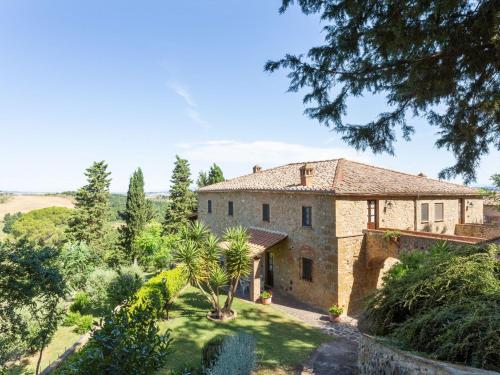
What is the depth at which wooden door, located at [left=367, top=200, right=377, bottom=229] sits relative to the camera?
1692 cm

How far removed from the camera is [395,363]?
4531 mm

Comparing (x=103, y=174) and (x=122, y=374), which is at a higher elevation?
(x=103, y=174)

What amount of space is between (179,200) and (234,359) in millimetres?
29790

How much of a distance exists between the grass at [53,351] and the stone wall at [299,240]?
1187 cm

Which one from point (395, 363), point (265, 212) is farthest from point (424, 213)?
point (395, 363)

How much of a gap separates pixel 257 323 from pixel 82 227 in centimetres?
2769

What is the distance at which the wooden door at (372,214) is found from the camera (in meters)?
16.9

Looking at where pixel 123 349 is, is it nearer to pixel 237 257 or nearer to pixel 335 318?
pixel 237 257

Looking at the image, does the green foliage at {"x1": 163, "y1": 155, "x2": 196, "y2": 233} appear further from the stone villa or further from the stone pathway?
the stone pathway

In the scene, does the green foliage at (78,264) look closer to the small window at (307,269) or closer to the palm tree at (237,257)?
the palm tree at (237,257)

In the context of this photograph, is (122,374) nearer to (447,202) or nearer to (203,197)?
(447,202)

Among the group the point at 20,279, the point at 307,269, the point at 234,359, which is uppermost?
the point at 20,279

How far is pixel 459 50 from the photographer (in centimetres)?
599

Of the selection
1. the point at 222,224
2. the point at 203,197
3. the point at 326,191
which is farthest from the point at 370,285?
the point at 203,197
